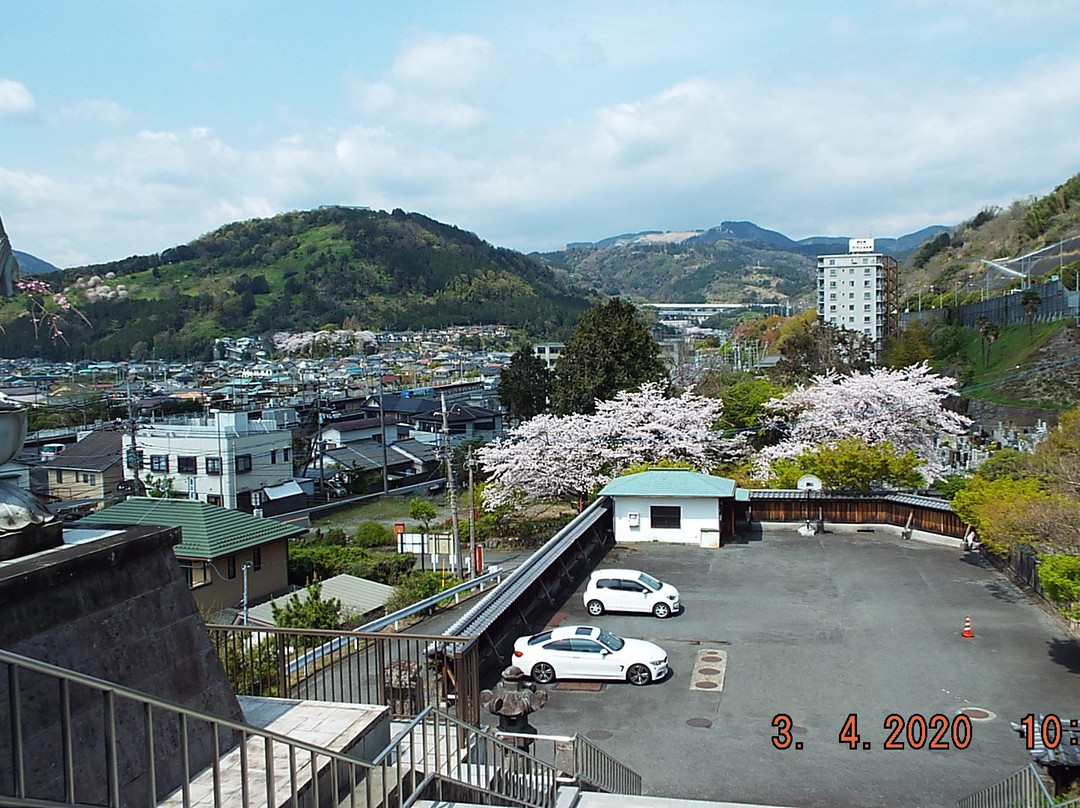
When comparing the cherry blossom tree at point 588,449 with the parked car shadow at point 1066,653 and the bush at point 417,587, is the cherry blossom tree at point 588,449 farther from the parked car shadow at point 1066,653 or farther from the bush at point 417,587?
the parked car shadow at point 1066,653

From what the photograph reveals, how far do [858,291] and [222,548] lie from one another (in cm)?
8848

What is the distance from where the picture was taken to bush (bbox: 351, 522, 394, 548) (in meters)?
35.8

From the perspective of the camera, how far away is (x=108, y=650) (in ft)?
16.2

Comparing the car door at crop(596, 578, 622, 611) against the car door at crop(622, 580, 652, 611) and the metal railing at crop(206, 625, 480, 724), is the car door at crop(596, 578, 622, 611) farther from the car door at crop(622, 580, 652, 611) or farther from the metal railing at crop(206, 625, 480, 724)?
the metal railing at crop(206, 625, 480, 724)

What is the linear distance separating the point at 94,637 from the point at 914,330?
229ft

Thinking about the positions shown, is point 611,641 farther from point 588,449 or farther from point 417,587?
point 588,449

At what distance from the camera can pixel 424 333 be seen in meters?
132

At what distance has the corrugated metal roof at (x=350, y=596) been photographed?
71.2 feet

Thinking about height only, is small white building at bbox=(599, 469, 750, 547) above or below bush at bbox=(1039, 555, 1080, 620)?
below

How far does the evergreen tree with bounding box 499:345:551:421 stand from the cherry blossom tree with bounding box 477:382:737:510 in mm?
13685

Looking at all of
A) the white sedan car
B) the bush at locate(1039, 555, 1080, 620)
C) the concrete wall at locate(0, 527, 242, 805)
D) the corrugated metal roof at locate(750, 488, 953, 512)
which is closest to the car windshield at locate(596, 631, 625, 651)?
the white sedan car

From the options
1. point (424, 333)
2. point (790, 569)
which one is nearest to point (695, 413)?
point (790, 569)

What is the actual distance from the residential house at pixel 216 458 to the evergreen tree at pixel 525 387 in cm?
1278

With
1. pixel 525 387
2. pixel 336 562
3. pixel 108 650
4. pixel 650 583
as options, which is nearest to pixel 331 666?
pixel 108 650
